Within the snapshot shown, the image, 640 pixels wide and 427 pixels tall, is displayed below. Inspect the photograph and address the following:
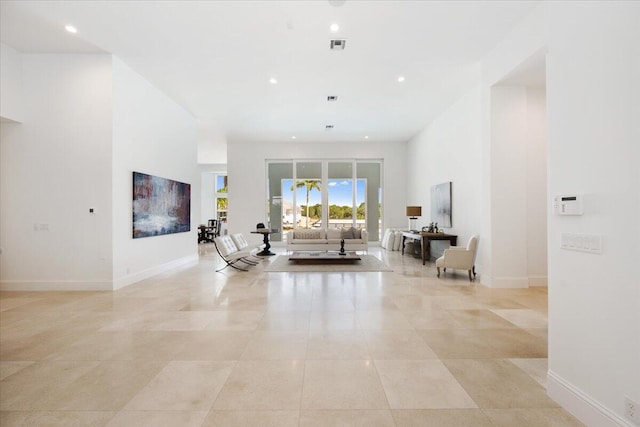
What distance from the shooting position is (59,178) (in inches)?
221

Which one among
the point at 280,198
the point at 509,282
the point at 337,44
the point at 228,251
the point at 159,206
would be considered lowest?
the point at 509,282

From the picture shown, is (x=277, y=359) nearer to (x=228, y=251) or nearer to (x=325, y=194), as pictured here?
(x=228, y=251)

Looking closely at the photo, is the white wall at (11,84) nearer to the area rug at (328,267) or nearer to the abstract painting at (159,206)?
the abstract painting at (159,206)

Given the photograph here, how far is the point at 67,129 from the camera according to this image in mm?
5652

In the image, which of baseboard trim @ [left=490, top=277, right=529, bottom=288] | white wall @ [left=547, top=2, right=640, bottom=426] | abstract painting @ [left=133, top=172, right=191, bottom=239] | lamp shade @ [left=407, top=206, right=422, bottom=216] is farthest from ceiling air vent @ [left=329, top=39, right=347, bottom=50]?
lamp shade @ [left=407, top=206, right=422, bottom=216]

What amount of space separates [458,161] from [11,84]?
903 cm

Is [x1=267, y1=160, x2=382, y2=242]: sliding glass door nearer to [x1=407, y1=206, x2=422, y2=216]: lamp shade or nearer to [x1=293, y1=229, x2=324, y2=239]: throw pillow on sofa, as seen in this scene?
[x1=293, y1=229, x2=324, y2=239]: throw pillow on sofa

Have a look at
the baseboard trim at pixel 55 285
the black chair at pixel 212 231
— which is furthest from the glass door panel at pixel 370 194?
the baseboard trim at pixel 55 285

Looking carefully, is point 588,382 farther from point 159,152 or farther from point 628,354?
point 159,152

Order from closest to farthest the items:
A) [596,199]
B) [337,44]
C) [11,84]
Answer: [596,199]
[337,44]
[11,84]

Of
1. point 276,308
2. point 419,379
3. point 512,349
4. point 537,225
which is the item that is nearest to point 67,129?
point 276,308

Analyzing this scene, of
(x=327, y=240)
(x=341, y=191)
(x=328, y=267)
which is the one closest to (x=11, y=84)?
(x=328, y=267)

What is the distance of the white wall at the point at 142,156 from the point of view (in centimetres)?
580

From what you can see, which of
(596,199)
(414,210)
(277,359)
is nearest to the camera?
(596,199)
